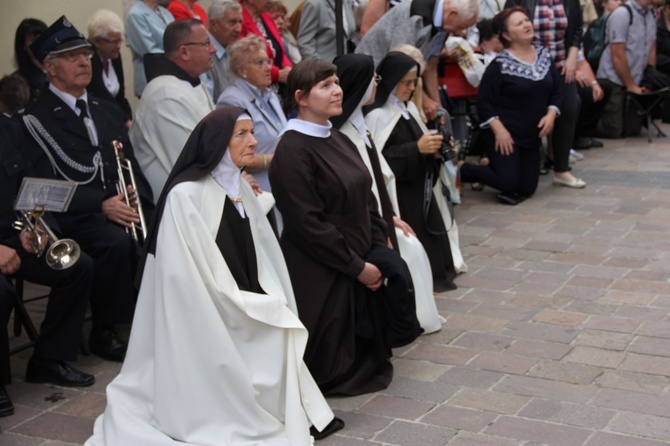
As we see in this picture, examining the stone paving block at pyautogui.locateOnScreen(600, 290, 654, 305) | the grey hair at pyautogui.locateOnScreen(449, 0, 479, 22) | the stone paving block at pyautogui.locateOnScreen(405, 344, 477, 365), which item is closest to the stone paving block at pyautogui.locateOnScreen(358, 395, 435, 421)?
the stone paving block at pyautogui.locateOnScreen(405, 344, 477, 365)

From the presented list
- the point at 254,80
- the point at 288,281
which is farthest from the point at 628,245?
the point at 288,281

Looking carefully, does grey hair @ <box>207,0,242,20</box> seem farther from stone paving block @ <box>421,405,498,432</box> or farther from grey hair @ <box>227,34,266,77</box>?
stone paving block @ <box>421,405,498,432</box>

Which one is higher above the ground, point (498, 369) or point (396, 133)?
point (396, 133)

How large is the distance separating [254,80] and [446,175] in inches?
72.0

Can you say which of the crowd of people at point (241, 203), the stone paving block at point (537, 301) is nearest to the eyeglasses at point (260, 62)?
the crowd of people at point (241, 203)

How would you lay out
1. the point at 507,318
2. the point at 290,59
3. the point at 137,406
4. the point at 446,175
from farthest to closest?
the point at 290,59
the point at 446,175
the point at 507,318
the point at 137,406

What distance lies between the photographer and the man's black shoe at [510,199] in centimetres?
961

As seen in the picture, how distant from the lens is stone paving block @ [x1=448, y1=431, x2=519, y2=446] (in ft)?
14.9

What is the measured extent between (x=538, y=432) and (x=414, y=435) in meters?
0.57

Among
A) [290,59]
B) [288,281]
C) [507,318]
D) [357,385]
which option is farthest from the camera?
[290,59]

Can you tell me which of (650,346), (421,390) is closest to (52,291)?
(421,390)

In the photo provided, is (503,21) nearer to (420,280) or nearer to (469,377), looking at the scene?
(420,280)

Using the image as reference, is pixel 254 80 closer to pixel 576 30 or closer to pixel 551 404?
pixel 551 404

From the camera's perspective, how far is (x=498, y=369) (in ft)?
18.1
